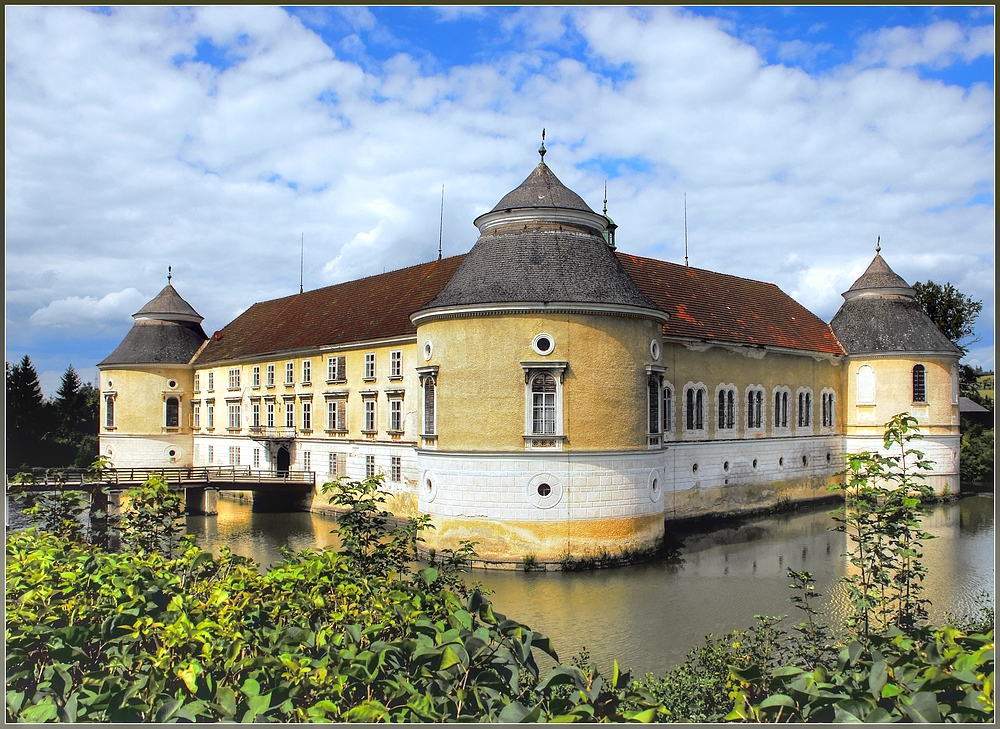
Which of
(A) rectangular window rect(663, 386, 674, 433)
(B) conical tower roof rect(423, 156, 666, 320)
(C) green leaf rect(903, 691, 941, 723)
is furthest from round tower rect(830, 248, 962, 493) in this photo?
(C) green leaf rect(903, 691, 941, 723)

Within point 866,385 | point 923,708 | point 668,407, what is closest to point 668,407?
point 668,407

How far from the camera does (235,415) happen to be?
3981 cm

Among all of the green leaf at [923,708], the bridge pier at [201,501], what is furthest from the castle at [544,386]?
the green leaf at [923,708]

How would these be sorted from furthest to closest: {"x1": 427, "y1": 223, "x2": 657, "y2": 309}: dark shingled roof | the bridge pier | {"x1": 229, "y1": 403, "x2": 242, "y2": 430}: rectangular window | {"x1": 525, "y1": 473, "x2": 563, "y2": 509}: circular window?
{"x1": 229, "y1": 403, "x2": 242, "y2": 430}: rectangular window
the bridge pier
{"x1": 427, "y1": 223, "x2": 657, "y2": 309}: dark shingled roof
{"x1": 525, "y1": 473, "x2": 563, "y2": 509}: circular window

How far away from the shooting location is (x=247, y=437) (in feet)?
125

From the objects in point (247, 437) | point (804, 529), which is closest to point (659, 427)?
point (804, 529)

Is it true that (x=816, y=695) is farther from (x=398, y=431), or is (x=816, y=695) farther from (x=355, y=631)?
(x=398, y=431)

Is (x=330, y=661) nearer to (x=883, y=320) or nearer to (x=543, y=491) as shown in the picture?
(x=543, y=491)

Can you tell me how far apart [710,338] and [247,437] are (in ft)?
74.2

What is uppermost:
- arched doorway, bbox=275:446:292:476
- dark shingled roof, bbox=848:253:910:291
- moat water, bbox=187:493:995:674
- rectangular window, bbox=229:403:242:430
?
dark shingled roof, bbox=848:253:910:291

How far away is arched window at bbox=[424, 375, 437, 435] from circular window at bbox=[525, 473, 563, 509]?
11.6 feet

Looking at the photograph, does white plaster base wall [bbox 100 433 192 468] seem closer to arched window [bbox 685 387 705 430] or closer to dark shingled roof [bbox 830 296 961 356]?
arched window [bbox 685 387 705 430]

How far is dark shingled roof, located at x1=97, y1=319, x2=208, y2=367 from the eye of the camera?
138ft

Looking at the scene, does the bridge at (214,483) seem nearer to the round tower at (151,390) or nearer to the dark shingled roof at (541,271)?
the round tower at (151,390)
